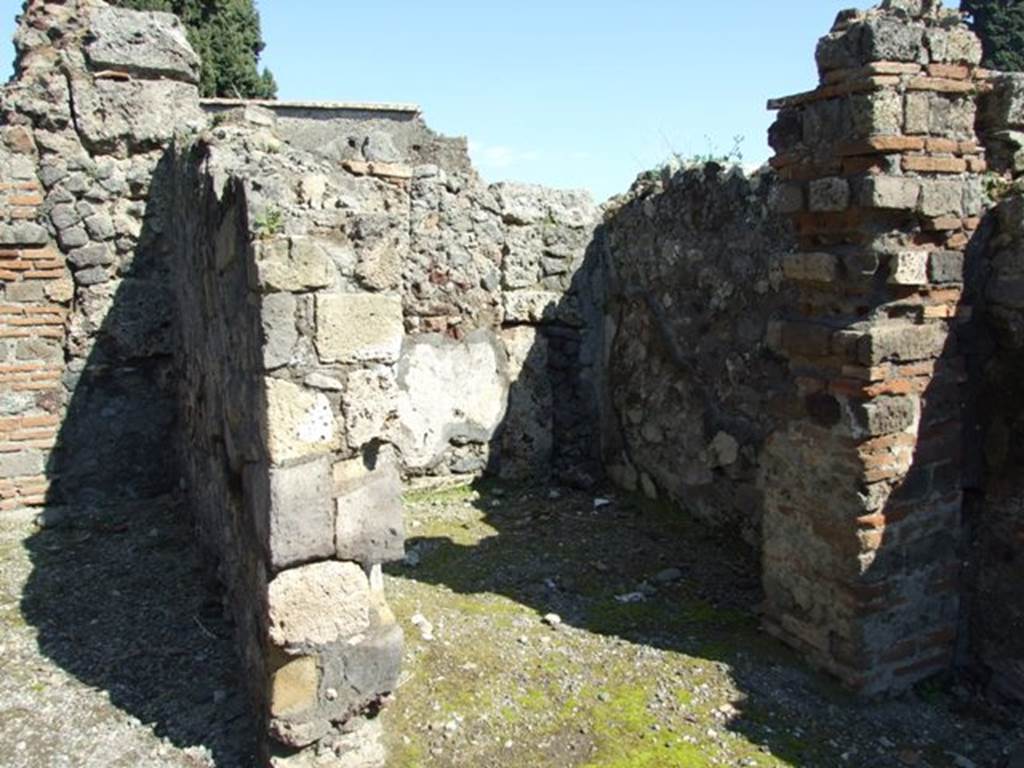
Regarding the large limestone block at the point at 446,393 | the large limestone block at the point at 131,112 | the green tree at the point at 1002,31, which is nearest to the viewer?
the large limestone block at the point at 131,112

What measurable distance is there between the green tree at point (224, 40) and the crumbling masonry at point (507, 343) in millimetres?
13012

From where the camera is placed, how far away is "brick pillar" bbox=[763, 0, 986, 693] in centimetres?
333

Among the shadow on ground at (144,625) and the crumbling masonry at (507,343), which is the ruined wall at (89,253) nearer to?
the crumbling masonry at (507,343)

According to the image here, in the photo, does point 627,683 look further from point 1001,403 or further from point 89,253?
point 89,253

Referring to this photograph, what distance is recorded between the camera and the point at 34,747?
120 inches

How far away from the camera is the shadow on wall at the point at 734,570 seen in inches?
137

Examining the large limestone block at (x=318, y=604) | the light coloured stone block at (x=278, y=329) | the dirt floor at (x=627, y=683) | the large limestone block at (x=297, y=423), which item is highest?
the light coloured stone block at (x=278, y=329)

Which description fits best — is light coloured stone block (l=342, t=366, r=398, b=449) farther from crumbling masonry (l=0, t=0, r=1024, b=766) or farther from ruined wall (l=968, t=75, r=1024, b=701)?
ruined wall (l=968, t=75, r=1024, b=701)

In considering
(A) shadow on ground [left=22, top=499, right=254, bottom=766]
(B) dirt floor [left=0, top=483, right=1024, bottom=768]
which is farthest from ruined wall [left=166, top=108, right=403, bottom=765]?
(B) dirt floor [left=0, top=483, right=1024, bottom=768]

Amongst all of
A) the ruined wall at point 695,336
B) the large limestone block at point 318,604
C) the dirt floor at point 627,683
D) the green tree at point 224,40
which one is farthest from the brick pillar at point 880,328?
the green tree at point 224,40

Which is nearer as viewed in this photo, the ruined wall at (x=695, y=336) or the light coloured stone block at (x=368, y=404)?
the light coloured stone block at (x=368, y=404)

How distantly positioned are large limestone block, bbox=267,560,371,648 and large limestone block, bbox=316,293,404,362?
694mm

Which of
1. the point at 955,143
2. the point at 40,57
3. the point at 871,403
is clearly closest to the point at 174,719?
the point at 871,403

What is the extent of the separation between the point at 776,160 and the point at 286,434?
2364 millimetres
